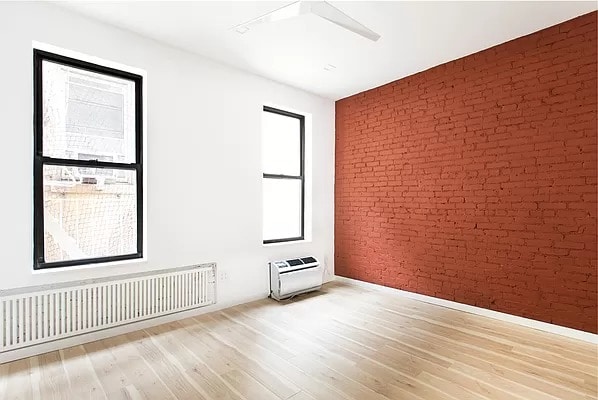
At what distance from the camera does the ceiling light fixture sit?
2607 millimetres

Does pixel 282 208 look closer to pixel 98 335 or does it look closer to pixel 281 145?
pixel 281 145

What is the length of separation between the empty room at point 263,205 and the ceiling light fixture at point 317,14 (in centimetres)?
2

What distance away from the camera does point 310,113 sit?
5160mm

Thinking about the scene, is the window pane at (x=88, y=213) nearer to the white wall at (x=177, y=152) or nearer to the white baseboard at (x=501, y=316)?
the white wall at (x=177, y=152)

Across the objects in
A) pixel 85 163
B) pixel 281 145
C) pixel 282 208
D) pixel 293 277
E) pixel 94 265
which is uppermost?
pixel 281 145

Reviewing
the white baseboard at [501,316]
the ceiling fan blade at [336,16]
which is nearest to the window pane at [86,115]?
the ceiling fan blade at [336,16]

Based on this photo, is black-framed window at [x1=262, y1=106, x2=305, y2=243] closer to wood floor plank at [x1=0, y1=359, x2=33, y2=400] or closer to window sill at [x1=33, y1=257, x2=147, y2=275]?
window sill at [x1=33, y1=257, x2=147, y2=275]

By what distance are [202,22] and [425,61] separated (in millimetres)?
2644

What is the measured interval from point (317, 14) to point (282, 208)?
2926mm

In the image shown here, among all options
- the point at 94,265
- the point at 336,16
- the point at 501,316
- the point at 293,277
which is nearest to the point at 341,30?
the point at 336,16

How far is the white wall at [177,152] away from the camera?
269 centimetres

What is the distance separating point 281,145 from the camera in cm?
503

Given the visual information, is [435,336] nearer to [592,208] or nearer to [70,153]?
[592,208]

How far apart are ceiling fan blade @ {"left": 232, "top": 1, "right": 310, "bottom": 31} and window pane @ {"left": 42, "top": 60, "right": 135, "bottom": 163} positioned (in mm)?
1448
